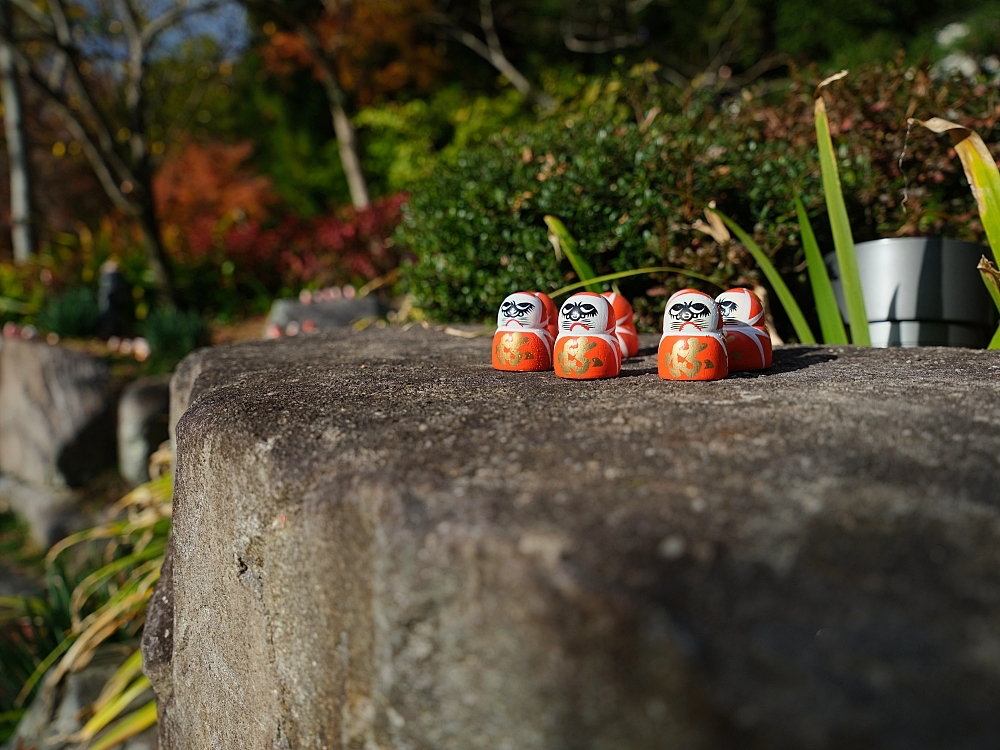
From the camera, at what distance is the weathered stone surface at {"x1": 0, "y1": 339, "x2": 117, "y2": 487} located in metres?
4.88

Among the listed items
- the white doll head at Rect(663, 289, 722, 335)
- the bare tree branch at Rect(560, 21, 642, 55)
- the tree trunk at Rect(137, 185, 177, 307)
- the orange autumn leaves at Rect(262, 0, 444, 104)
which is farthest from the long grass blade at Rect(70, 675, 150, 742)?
the bare tree branch at Rect(560, 21, 642, 55)

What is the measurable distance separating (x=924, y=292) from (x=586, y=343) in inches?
51.8

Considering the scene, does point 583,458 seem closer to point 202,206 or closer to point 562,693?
point 562,693

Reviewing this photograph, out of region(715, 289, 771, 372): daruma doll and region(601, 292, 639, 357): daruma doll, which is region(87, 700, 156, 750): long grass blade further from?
region(715, 289, 771, 372): daruma doll

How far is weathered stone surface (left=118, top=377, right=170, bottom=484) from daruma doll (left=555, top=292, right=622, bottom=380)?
3.98 m

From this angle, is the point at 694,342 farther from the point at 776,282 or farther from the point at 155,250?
the point at 155,250

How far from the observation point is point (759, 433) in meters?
0.96

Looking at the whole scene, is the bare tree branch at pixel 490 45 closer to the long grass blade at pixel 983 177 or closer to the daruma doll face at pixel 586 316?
the long grass blade at pixel 983 177

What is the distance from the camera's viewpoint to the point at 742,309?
160 centimetres

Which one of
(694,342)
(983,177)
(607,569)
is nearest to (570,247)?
(694,342)

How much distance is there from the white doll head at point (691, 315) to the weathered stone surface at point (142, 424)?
415 cm

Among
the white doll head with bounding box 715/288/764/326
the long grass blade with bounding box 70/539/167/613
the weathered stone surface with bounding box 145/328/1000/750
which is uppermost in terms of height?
the white doll head with bounding box 715/288/764/326

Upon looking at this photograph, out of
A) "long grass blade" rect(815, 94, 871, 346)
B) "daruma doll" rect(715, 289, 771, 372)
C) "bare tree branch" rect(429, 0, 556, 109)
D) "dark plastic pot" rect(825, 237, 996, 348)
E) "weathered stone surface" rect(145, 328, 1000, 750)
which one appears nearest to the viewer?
"weathered stone surface" rect(145, 328, 1000, 750)

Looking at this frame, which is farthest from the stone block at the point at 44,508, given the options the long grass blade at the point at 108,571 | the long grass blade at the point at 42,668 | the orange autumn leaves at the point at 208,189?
the orange autumn leaves at the point at 208,189
